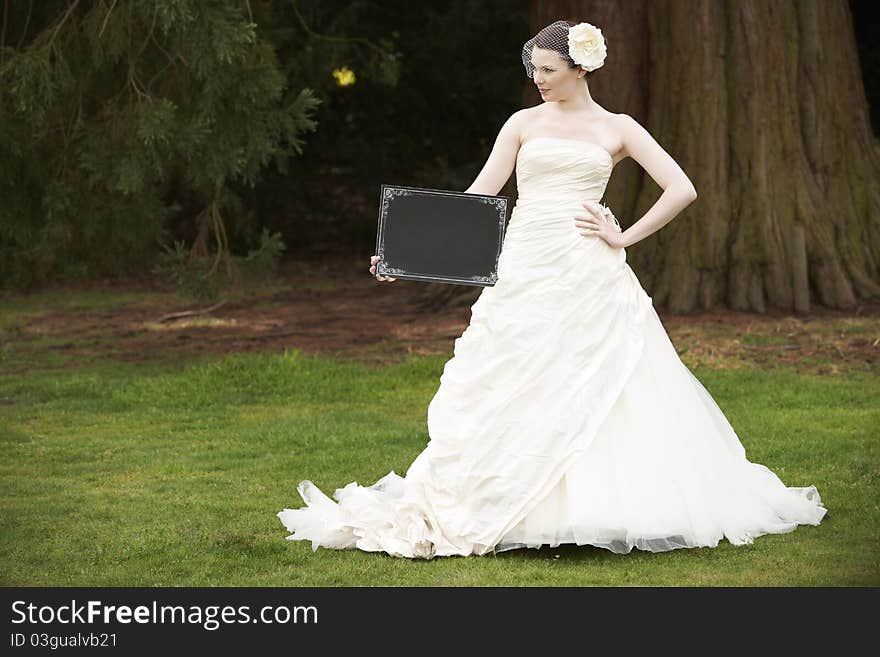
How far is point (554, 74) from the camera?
17.5 feet

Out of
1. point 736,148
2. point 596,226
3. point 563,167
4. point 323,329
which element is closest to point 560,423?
point 596,226

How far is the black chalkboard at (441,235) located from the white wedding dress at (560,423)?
334 mm

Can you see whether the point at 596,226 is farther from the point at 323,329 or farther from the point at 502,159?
the point at 323,329

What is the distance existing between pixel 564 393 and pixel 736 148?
6.66m

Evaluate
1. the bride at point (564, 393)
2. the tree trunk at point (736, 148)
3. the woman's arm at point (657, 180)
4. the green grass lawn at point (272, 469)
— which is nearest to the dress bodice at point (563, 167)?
→ the bride at point (564, 393)

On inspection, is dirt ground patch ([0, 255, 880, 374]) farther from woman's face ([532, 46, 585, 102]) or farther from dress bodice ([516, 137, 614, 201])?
woman's face ([532, 46, 585, 102])

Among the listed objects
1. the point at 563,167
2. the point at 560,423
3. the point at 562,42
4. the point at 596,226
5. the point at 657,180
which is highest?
the point at 562,42

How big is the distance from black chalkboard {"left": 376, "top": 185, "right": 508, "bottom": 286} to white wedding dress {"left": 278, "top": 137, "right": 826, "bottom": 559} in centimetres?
33

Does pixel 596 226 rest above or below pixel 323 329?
above

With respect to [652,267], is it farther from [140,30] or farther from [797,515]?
[797,515]

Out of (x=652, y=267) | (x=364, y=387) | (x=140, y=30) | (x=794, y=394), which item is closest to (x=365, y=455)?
(x=364, y=387)

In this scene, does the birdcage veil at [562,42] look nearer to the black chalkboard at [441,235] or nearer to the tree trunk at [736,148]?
the black chalkboard at [441,235]

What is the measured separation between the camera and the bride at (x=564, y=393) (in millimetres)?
5258

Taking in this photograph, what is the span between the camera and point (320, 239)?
1752 cm
